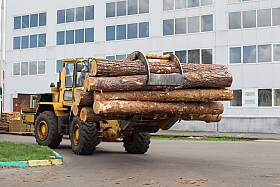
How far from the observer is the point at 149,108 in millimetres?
9875

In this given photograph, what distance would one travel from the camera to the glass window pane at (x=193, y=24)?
33.9 m

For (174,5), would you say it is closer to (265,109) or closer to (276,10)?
(276,10)

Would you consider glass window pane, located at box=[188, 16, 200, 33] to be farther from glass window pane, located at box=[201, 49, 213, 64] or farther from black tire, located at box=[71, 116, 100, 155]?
black tire, located at box=[71, 116, 100, 155]

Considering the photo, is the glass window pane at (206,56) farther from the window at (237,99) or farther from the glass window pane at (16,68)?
the glass window pane at (16,68)

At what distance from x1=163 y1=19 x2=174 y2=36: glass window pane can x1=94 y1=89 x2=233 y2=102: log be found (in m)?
24.8

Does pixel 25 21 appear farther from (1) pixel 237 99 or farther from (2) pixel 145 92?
(2) pixel 145 92

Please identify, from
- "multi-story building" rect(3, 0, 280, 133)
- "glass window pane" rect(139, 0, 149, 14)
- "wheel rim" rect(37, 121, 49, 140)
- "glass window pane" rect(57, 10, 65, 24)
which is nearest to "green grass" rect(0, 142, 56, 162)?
"wheel rim" rect(37, 121, 49, 140)

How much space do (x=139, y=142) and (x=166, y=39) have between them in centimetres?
2208

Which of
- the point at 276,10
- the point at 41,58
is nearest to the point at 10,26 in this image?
the point at 41,58

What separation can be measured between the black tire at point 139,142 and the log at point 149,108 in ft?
12.3

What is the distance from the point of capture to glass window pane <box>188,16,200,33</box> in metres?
33.9

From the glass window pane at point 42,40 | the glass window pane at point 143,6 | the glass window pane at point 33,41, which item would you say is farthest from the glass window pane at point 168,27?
the glass window pane at point 33,41

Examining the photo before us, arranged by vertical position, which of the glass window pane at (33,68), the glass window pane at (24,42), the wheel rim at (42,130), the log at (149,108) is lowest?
the wheel rim at (42,130)

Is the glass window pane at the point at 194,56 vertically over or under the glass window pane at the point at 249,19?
under
